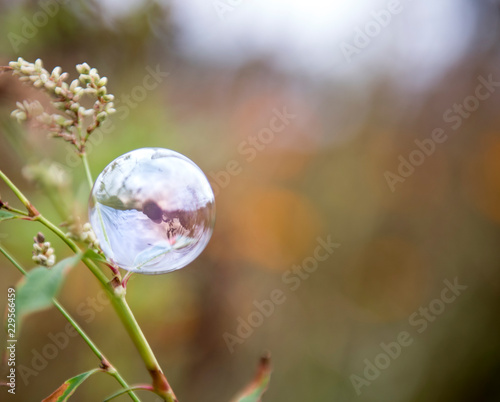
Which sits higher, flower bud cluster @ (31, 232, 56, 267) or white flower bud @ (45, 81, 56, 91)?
white flower bud @ (45, 81, 56, 91)

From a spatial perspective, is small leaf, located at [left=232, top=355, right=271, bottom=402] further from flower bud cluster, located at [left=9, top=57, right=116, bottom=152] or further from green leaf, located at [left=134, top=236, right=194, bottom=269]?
flower bud cluster, located at [left=9, top=57, right=116, bottom=152]

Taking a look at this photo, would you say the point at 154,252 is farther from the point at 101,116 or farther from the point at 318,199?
the point at 318,199

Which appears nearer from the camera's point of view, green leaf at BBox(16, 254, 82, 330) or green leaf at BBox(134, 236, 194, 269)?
green leaf at BBox(16, 254, 82, 330)

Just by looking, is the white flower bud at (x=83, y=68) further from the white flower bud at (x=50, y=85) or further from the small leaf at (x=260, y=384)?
the small leaf at (x=260, y=384)

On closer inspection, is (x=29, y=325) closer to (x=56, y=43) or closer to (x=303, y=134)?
(x=56, y=43)

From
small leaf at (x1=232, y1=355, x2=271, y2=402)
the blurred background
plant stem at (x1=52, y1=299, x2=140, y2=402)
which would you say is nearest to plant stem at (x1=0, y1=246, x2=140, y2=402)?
plant stem at (x1=52, y1=299, x2=140, y2=402)

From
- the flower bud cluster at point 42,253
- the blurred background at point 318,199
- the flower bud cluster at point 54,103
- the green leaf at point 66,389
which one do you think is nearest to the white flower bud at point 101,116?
the flower bud cluster at point 54,103

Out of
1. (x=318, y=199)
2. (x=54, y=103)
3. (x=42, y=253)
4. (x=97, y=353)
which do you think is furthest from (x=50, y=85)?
(x=318, y=199)
